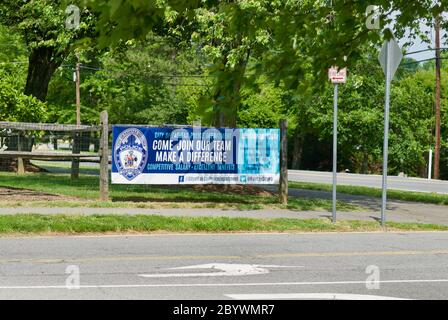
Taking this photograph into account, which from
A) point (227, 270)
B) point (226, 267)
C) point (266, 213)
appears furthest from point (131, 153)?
point (227, 270)

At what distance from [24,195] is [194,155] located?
4179mm

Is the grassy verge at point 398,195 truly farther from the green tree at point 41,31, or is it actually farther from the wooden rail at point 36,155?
the wooden rail at point 36,155

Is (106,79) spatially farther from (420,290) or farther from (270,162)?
(420,290)

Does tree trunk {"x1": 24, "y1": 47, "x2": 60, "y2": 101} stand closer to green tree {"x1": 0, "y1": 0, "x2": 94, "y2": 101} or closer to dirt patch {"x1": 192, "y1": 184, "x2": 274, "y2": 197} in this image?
green tree {"x1": 0, "y1": 0, "x2": 94, "y2": 101}

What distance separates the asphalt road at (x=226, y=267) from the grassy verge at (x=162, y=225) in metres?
0.62

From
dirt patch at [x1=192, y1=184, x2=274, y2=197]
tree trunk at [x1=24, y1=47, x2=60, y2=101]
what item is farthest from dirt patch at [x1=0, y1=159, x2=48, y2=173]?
dirt patch at [x1=192, y1=184, x2=274, y2=197]

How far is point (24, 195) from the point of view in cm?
1705

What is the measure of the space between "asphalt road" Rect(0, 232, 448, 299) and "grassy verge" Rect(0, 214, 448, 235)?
62 cm

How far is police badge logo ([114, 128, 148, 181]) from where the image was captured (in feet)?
54.5

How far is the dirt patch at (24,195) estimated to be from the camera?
53.7 feet

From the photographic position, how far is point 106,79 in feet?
169
